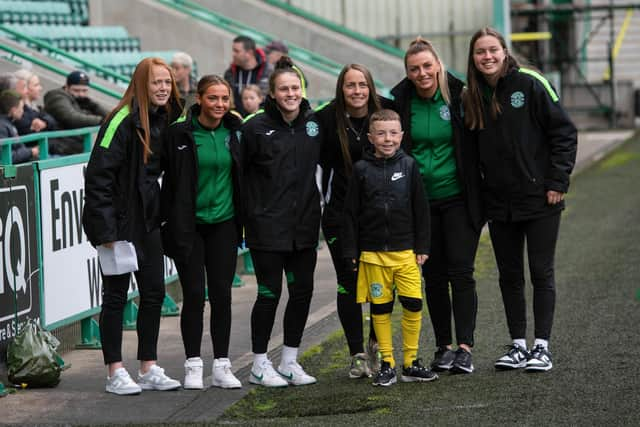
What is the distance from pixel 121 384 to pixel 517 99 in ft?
9.16

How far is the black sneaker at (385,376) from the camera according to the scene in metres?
7.37

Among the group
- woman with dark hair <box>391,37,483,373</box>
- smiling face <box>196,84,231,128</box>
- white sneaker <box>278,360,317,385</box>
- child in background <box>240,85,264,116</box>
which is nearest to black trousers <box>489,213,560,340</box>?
woman with dark hair <box>391,37,483,373</box>

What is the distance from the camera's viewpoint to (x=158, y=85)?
732cm

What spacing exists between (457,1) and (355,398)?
22.7 m

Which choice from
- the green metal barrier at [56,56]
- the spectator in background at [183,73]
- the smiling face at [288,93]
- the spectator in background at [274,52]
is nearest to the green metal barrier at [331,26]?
the green metal barrier at [56,56]

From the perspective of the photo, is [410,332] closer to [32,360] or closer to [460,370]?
[460,370]

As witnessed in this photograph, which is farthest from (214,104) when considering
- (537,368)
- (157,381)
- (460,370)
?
(537,368)

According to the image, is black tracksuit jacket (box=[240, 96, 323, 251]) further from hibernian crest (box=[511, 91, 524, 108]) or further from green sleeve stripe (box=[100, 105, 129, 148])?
hibernian crest (box=[511, 91, 524, 108])

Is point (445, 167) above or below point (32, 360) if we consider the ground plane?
above

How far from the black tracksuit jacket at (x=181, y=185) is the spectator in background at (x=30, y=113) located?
158 inches

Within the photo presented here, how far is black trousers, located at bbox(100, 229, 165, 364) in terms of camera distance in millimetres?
7445

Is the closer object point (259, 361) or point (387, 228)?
point (387, 228)

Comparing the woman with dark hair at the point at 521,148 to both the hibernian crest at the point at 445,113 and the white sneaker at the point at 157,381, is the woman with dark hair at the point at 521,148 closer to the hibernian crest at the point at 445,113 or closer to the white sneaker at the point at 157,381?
the hibernian crest at the point at 445,113

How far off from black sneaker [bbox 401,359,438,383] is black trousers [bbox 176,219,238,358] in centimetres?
107
